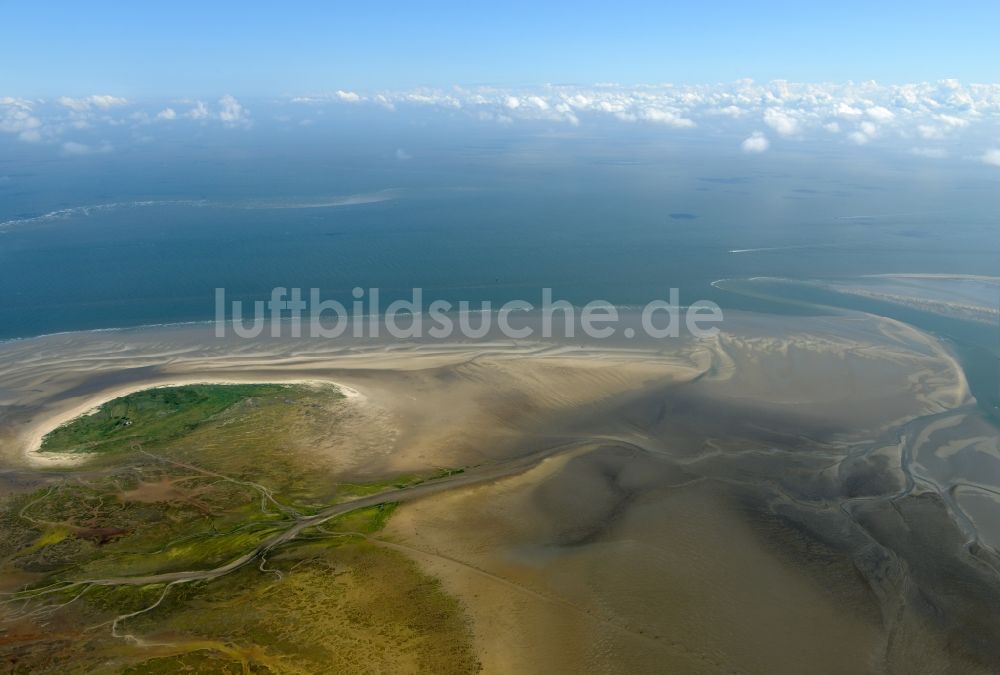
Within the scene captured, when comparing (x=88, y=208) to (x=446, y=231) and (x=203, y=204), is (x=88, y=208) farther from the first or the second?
(x=446, y=231)

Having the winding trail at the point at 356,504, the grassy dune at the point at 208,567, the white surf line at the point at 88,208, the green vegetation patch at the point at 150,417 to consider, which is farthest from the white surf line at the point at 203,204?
the winding trail at the point at 356,504

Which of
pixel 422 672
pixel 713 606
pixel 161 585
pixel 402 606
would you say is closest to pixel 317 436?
pixel 161 585

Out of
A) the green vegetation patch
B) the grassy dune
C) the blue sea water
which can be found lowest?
the grassy dune

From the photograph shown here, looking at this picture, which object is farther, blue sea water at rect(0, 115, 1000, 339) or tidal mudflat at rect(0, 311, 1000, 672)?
blue sea water at rect(0, 115, 1000, 339)

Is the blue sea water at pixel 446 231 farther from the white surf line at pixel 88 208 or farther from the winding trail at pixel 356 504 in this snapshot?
→ the winding trail at pixel 356 504

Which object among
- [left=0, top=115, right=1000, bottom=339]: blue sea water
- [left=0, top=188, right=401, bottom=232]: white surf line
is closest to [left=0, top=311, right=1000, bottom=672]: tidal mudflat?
[left=0, top=115, right=1000, bottom=339]: blue sea water

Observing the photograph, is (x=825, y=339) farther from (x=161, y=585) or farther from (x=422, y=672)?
(x=161, y=585)

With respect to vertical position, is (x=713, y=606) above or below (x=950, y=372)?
below

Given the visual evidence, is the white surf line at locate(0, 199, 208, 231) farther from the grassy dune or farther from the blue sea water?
the grassy dune
